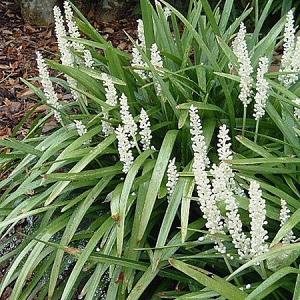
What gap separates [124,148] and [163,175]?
1.01 ft

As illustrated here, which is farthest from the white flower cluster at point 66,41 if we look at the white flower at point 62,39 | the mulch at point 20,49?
the mulch at point 20,49

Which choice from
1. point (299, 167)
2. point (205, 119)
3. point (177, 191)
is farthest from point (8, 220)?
point (299, 167)

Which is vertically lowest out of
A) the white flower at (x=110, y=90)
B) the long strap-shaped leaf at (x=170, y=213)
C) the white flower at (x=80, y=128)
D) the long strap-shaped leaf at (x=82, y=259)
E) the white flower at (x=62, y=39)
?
the long strap-shaped leaf at (x=82, y=259)

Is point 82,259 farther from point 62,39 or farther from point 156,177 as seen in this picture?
point 62,39

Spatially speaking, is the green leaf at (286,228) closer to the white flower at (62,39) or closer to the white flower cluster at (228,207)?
the white flower cluster at (228,207)

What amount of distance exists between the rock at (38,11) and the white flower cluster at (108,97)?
149 inches

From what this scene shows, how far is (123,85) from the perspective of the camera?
12.5 ft

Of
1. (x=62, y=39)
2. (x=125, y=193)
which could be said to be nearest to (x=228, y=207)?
(x=125, y=193)

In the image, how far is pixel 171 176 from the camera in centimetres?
297

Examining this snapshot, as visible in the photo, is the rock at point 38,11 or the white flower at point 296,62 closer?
the white flower at point 296,62

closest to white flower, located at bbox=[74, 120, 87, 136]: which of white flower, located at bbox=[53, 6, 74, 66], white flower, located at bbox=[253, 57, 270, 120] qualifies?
white flower, located at bbox=[53, 6, 74, 66]

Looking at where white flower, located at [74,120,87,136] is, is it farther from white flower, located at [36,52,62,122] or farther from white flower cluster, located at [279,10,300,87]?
white flower cluster, located at [279,10,300,87]

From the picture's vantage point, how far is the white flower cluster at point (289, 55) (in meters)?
3.43

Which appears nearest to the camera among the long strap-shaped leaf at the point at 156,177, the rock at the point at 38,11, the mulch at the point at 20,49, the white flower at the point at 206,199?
the white flower at the point at 206,199
